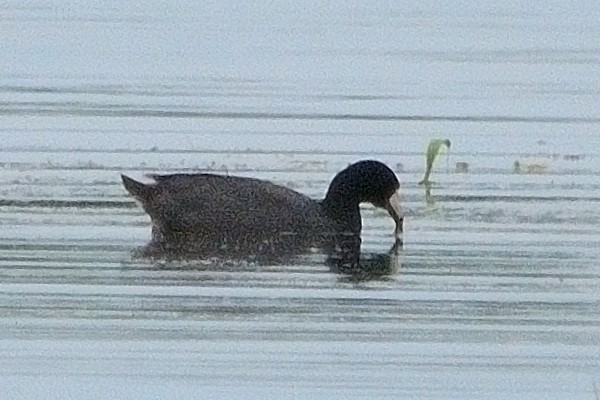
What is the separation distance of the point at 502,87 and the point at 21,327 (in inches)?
286

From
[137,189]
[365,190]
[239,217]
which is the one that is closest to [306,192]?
[365,190]

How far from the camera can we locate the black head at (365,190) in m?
14.4

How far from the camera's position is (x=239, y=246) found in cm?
1407

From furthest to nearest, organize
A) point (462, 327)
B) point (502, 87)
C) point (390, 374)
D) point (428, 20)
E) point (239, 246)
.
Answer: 1. point (428, 20)
2. point (502, 87)
3. point (239, 246)
4. point (462, 327)
5. point (390, 374)

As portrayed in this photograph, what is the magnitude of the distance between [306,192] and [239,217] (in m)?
0.94

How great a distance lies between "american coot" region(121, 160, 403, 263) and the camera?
1412 cm

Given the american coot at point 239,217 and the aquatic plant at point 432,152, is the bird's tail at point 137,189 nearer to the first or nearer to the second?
the american coot at point 239,217

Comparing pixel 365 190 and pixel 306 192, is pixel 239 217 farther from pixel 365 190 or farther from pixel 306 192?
pixel 306 192

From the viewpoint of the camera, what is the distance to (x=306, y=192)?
15.1 m

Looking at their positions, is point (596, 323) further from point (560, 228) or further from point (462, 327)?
point (560, 228)

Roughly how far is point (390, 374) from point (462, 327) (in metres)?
0.93

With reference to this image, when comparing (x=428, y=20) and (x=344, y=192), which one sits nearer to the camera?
(x=344, y=192)

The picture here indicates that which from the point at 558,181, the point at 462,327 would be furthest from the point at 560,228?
the point at 462,327

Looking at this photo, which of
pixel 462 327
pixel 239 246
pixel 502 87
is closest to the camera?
pixel 462 327
